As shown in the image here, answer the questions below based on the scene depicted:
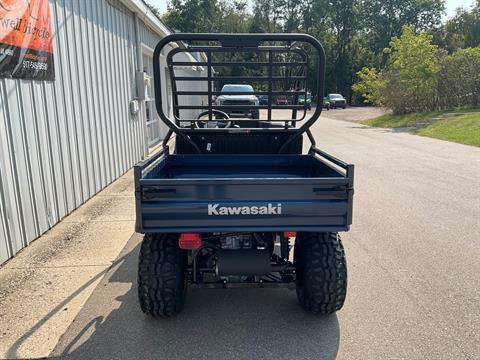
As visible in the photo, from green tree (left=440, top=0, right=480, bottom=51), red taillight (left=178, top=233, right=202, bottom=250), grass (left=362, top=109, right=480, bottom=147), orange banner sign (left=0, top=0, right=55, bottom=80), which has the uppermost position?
green tree (left=440, top=0, right=480, bottom=51)

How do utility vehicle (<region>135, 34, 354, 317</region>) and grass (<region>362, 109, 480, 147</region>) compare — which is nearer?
utility vehicle (<region>135, 34, 354, 317</region>)

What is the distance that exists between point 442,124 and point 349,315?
16662 millimetres

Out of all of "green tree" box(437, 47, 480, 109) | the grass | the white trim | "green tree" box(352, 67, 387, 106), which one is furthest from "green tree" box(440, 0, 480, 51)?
the white trim

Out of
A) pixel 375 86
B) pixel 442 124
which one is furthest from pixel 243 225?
pixel 375 86

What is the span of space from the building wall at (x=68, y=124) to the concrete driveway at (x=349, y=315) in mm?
1297

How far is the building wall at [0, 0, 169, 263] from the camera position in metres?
4.45

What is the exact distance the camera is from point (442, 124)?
17531 millimetres

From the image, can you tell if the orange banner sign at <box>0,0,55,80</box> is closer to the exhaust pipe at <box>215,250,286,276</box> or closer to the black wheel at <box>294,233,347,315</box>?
the exhaust pipe at <box>215,250,286,276</box>

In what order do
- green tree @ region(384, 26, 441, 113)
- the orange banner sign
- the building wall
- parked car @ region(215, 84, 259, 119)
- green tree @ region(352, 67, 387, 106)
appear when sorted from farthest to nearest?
green tree @ region(352, 67, 387, 106) → green tree @ region(384, 26, 441, 113) → parked car @ region(215, 84, 259, 119) → the building wall → the orange banner sign

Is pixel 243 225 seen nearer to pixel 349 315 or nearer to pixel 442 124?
pixel 349 315

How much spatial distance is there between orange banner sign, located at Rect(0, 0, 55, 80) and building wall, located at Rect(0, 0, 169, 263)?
0.50 feet

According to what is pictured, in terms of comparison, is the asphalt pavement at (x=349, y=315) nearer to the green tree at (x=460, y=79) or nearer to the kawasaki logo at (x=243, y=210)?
the kawasaki logo at (x=243, y=210)

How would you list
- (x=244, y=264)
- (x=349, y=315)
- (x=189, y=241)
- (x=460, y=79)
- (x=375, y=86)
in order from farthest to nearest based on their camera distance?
(x=375, y=86) < (x=460, y=79) < (x=349, y=315) < (x=244, y=264) < (x=189, y=241)

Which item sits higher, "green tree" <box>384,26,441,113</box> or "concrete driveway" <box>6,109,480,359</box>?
"green tree" <box>384,26,441,113</box>
